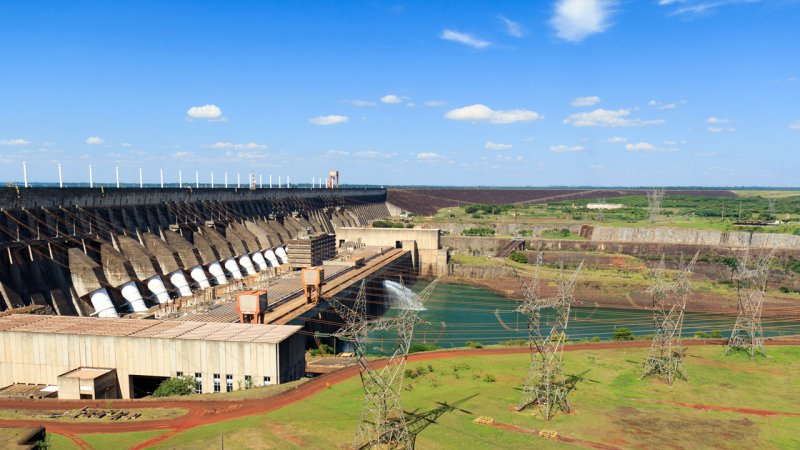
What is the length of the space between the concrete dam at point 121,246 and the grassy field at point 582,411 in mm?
31926

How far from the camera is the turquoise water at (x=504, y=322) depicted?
69125 millimetres

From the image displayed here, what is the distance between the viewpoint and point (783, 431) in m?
33.7

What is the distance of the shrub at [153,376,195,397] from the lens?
3794 centimetres

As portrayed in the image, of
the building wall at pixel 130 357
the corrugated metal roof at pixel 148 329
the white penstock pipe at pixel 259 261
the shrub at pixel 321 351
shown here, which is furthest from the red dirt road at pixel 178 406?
the white penstock pipe at pixel 259 261

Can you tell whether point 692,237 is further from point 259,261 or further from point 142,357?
A: point 142,357

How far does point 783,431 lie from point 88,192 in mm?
74108

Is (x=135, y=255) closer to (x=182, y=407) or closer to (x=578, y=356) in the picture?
(x=182, y=407)

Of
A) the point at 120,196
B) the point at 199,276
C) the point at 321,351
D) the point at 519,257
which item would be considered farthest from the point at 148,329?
the point at 519,257

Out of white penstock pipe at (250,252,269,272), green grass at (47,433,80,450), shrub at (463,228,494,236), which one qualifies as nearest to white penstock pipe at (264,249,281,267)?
white penstock pipe at (250,252,269,272)

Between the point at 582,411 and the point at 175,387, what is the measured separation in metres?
28.4

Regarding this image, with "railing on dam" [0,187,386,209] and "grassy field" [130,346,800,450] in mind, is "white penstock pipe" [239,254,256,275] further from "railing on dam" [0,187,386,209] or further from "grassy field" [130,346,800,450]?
"grassy field" [130,346,800,450]

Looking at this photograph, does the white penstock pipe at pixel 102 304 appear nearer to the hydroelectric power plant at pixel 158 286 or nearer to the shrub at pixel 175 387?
the hydroelectric power plant at pixel 158 286

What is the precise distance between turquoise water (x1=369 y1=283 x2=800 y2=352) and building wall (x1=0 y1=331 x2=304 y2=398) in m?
23.4

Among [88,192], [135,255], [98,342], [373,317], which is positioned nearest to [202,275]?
[135,255]
